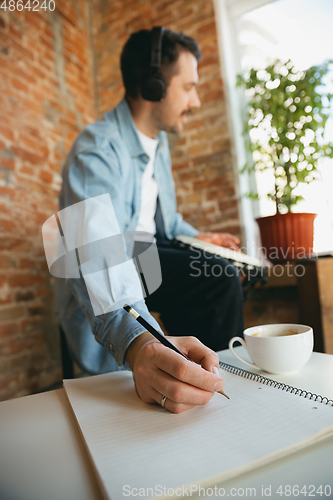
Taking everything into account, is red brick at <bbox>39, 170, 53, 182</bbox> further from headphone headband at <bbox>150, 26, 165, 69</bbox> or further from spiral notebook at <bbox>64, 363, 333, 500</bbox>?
spiral notebook at <bbox>64, 363, 333, 500</bbox>

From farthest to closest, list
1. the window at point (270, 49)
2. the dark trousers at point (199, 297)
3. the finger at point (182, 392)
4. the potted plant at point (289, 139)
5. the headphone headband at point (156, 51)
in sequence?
the window at point (270, 49) < the potted plant at point (289, 139) < the headphone headband at point (156, 51) < the dark trousers at point (199, 297) < the finger at point (182, 392)

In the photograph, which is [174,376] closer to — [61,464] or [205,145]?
[61,464]

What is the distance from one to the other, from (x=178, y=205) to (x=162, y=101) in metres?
0.80

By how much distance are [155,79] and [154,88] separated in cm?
3

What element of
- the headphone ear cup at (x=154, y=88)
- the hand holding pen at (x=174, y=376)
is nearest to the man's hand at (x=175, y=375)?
the hand holding pen at (x=174, y=376)

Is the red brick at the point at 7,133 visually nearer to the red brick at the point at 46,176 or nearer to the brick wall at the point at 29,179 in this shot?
the brick wall at the point at 29,179

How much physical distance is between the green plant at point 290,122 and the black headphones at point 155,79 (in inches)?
26.9

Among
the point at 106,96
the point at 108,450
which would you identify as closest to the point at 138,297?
the point at 108,450

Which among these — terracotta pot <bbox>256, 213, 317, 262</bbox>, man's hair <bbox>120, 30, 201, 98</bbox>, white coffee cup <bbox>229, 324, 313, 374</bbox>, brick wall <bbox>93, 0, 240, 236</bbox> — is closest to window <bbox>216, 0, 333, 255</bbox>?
brick wall <bbox>93, 0, 240, 236</bbox>

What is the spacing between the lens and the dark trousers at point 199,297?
3.80 ft

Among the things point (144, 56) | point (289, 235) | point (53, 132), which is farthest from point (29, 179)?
point (289, 235)

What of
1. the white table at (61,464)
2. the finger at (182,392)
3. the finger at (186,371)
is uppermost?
the finger at (186,371)

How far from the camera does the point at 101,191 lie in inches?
36.4

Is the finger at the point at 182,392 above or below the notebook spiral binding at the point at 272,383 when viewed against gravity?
above
